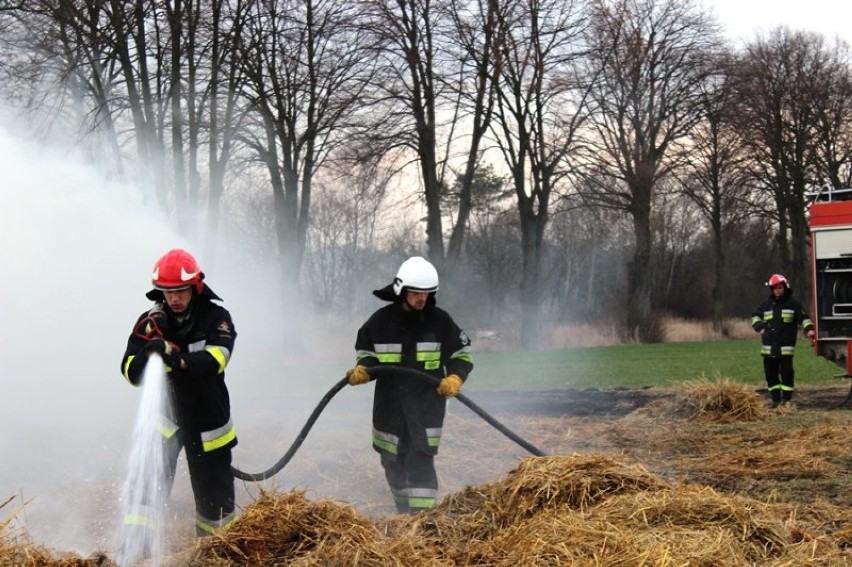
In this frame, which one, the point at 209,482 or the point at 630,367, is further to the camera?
the point at 630,367

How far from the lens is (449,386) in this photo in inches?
244

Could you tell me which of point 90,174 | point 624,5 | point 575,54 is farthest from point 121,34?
point 624,5

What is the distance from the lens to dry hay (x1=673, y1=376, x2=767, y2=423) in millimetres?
11531

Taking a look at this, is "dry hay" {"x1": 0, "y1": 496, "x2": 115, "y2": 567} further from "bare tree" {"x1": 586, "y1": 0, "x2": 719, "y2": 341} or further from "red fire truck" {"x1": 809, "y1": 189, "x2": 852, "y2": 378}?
"bare tree" {"x1": 586, "y1": 0, "x2": 719, "y2": 341}

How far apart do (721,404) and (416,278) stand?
6775 mm

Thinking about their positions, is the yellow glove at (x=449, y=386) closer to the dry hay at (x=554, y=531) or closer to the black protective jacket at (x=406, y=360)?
the black protective jacket at (x=406, y=360)

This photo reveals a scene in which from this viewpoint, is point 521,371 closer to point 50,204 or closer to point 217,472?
point 50,204

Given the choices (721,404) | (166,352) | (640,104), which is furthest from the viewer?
(640,104)

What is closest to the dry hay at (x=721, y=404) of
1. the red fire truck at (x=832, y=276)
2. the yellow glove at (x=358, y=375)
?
the red fire truck at (x=832, y=276)

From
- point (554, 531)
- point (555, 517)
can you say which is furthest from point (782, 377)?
point (554, 531)

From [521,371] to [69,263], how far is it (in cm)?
1277

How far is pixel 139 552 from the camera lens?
5055 millimetres

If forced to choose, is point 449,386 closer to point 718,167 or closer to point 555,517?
point 555,517

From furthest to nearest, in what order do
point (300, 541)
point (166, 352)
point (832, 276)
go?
1. point (832, 276)
2. point (166, 352)
3. point (300, 541)
